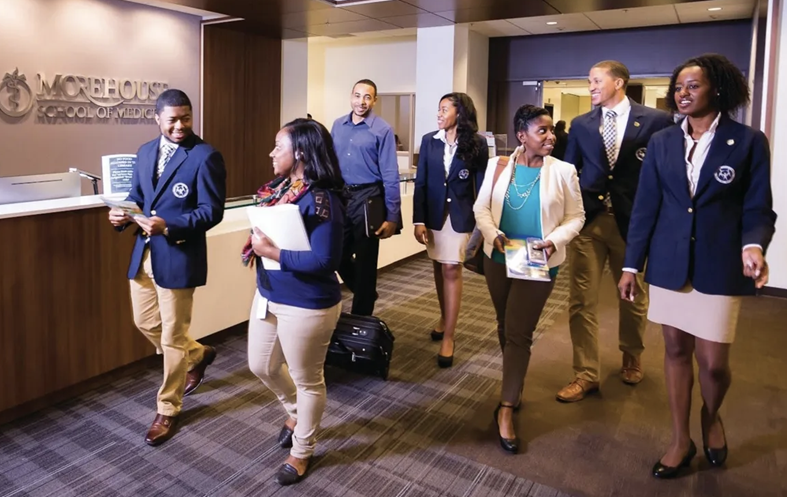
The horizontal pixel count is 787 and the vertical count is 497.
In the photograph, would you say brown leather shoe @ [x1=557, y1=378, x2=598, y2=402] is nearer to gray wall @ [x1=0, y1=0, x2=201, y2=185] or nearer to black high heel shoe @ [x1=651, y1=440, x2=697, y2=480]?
black high heel shoe @ [x1=651, y1=440, x2=697, y2=480]

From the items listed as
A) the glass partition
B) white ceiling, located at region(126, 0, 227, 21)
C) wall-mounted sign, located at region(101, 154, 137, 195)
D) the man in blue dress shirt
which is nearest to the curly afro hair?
the man in blue dress shirt

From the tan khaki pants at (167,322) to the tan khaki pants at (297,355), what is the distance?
19.0 inches

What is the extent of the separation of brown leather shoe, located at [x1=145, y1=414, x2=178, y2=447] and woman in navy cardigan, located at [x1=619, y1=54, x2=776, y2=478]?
2.16 m

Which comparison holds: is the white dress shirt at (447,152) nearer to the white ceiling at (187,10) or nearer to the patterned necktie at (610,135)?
the patterned necktie at (610,135)

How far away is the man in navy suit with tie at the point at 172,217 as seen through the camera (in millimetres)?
2650

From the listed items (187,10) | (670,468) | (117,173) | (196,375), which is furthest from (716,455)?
(187,10)

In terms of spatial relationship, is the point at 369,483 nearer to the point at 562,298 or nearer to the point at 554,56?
the point at 562,298

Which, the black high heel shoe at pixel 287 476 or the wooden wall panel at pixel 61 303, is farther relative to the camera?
the wooden wall panel at pixel 61 303

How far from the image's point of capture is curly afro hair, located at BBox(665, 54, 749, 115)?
7.40 ft

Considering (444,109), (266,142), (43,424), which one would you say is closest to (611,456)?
(444,109)

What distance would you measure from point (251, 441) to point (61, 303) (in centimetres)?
120

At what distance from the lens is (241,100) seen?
28.1ft

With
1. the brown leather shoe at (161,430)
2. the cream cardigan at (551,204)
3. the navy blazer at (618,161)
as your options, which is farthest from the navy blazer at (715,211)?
the brown leather shoe at (161,430)

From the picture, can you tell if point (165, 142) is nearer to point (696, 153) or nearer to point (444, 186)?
point (444, 186)
